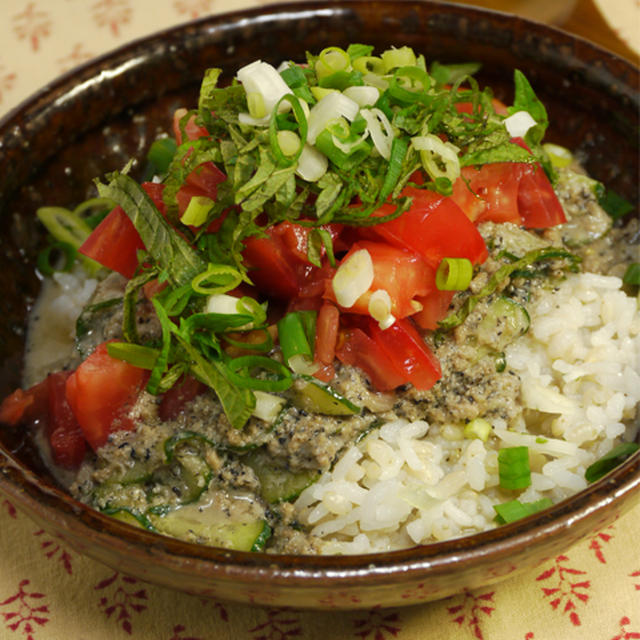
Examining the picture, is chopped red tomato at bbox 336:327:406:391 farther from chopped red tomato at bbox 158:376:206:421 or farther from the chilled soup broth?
chopped red tomato at bbox 158:376:206:421

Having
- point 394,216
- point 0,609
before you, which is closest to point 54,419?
point 0,609

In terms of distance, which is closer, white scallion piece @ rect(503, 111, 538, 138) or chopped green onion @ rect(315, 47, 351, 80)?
chopped green onion @ rect(315, 47, 351, 80)

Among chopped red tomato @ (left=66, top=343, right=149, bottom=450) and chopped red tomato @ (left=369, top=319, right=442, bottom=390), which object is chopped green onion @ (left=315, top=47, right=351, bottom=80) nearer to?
chopped red tomato @ (left=369, top=319, right=442, bottom=390)

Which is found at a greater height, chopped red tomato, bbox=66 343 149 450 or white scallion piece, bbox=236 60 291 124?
white scallion piece, bbox=236 60 291 124

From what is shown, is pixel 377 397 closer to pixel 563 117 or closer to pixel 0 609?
pixel 0 609

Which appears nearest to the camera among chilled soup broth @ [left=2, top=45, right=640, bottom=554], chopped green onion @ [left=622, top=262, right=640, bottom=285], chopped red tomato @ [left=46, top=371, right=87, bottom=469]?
chilled soup broth @ [left=2, top=45, right=640, bottom=554]

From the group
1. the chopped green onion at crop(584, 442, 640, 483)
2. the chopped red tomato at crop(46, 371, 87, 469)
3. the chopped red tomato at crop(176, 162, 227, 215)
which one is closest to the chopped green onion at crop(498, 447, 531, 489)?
the chopped green onion at crop(584, 442, 640, 483)

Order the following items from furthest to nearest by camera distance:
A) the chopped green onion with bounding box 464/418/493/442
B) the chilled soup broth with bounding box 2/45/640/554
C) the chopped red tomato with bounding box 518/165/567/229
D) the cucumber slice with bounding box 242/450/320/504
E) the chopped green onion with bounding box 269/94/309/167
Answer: the chopped red tomato with bounding box 518/165/567/229 → the chopped green onion with bounding box 464/418/493/442 → the cucumber slice with bounding box 242/450/320/504 → the chilled soup broth with bounding box 2/45/640/554 → the chopped green onion with bounding box 269/94/309/167

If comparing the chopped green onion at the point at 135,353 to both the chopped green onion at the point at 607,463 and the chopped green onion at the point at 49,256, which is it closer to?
the chopped green onion at the point at 49,256

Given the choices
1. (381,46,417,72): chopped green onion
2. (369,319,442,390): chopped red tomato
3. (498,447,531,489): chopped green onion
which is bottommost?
(498,447,531,489): chopped green onion
